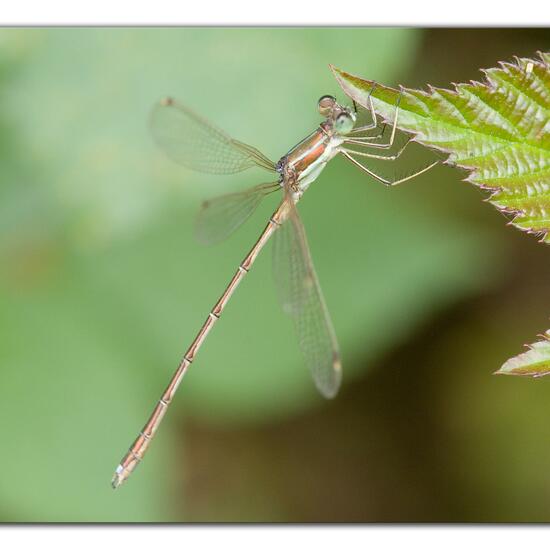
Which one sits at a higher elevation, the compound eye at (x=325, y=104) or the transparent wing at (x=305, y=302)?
the compound eye at (x=325, y=104)

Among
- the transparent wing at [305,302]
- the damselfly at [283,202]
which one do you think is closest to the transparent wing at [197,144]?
the damselfly at [283,202]

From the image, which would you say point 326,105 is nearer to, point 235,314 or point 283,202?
point 283,202

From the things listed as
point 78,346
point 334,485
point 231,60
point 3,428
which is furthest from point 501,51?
point 3,428

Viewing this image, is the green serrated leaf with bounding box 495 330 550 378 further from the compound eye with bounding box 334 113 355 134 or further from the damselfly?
the compound eye with bounding box 334 113 355 134

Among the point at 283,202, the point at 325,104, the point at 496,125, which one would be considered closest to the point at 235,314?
the point at 283,202

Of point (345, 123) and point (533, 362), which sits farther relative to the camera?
point (345, 123)

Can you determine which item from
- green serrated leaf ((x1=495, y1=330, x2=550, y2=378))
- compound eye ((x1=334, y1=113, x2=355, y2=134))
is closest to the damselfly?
compound eye ((x1=334, y1=113, x2=355, y2=134))

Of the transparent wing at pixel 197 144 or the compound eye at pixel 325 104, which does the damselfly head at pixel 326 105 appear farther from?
the transparent wing at pixel 197 144
